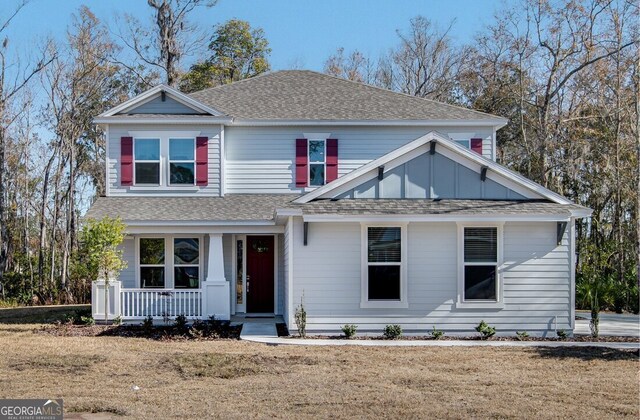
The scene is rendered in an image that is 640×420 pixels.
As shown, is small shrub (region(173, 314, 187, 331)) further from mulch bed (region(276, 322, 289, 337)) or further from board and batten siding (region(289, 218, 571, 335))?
board and batten siding (region(289, 218, 571, 335))

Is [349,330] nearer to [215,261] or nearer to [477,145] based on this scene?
[215,261]

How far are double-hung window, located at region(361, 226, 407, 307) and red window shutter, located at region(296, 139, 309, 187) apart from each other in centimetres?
548

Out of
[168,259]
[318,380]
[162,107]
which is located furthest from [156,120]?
[318,380]

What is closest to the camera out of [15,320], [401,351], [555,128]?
[401,351]

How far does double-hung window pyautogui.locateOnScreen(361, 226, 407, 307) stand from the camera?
16.0m

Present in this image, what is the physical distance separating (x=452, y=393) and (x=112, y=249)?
10798 mm

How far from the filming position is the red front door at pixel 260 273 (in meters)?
20.6

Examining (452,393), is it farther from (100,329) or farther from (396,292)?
(100,329)

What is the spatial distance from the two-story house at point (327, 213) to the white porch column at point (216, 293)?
→ 0.04 meters

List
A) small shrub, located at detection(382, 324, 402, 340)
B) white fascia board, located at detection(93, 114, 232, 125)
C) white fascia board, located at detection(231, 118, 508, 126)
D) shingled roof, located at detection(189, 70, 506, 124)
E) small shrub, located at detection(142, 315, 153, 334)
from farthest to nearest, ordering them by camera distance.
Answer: shingled roof, located at detection(189, 70, 506, 124), white fascia board, located at detection(231, 118, 508, 126), white fascia board, located at detection(93, 114, 232, 125), small shrub, located at detection(142, 315, 153, 334), small shrub, located at detection(382, 324, 402, 340)

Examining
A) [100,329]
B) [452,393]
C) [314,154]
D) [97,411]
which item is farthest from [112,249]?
[452,393]

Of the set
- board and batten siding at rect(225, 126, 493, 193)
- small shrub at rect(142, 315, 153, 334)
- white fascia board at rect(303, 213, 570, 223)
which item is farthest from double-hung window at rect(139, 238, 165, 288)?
white fascia board at rect(303, 213, 570, 223)

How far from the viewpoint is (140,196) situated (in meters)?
20.6

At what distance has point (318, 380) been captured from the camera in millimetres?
10695
